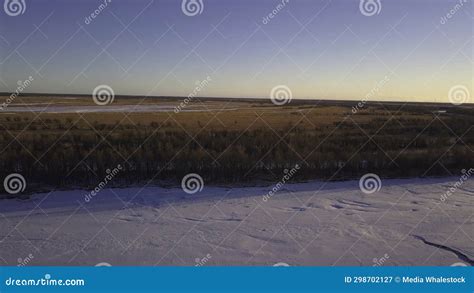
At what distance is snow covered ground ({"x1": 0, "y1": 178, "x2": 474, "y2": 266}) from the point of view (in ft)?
17.4

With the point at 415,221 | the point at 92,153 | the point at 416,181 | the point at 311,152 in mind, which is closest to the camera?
the point at 415,221

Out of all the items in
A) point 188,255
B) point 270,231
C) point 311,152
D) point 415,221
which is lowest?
point 188,255

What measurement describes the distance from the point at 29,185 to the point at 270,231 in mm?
5263

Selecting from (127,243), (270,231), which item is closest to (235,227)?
(270,231)

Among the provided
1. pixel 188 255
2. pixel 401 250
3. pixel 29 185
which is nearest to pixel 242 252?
pixel 188 255

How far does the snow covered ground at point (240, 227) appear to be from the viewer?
5293 millimetres

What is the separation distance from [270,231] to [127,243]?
1989mm

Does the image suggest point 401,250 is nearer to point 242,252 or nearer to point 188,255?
point 242,252

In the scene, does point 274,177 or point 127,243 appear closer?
point 127,243

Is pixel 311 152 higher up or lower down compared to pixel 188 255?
higher up

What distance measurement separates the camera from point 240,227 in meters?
6.24

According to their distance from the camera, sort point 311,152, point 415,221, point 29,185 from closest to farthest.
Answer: point 415,221
point 29,185
point 311,152

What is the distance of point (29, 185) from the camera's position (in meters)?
8.53

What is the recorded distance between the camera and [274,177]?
9508mm
